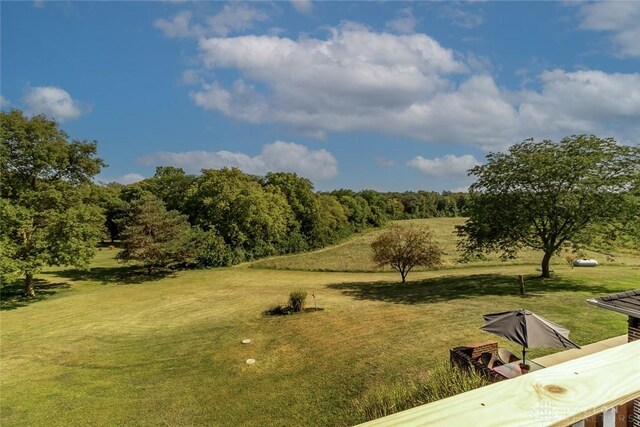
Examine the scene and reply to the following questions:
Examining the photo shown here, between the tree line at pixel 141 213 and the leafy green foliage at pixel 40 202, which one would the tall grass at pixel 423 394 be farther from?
the leafy green foliage at pixel 40 202

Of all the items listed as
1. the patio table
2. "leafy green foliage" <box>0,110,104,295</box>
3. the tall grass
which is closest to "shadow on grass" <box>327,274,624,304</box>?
the patio table

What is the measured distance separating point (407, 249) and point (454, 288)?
15.7ft

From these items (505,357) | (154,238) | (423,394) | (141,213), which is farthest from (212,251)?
(423,394)

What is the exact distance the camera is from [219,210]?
43.0m

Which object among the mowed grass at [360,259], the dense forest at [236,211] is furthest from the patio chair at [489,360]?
the dense forest at [236,211]

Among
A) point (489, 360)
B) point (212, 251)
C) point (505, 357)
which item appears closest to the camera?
point (489, 360)

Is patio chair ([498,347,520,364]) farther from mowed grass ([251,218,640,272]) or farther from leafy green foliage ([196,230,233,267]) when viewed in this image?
leafy green foliage ([196,230,233,267])

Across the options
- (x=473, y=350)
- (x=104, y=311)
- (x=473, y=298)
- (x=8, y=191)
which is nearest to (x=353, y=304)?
(x=473, y=298)

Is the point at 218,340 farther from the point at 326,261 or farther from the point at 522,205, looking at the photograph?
the point at 326,261

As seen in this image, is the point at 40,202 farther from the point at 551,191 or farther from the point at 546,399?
the point at 551,191

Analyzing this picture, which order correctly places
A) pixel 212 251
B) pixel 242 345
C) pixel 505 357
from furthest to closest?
pixel 212 251
pixel 242 345
pixel 505 357

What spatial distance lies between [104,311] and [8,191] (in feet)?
41.7

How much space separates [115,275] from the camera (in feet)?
124

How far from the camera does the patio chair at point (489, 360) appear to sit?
10188 mm
